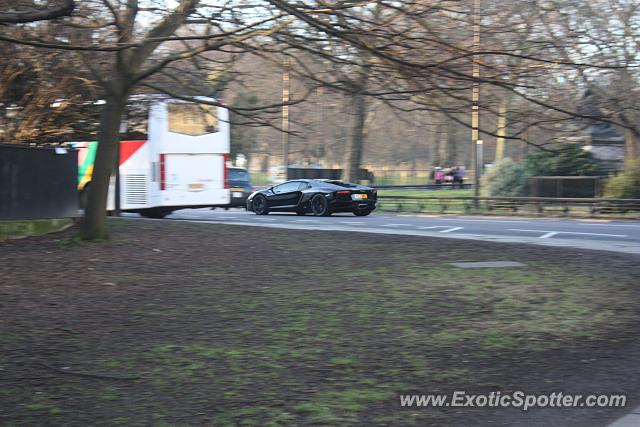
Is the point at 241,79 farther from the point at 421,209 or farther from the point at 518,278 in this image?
the point at 421,209

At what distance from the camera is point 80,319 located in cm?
755

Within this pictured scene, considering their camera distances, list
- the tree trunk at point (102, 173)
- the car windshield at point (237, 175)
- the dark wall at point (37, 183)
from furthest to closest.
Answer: the car windshield at point (237, 175) < the dark wall at point (37, 183) < the tree trunk at point (102, 173)

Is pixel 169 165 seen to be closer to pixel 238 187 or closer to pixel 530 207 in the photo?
pixel 238 187

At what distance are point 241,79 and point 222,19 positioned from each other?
4.63 m

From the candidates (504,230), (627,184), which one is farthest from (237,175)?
(627,184)

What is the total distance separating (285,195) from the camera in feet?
90.5

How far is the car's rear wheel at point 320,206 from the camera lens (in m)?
26.3

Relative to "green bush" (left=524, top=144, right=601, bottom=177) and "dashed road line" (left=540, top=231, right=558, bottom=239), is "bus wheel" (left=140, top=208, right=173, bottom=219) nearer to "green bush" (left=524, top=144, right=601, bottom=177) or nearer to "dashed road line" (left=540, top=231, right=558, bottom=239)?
"dashed road line" (left=540, top=231, right=558, bottom=239)

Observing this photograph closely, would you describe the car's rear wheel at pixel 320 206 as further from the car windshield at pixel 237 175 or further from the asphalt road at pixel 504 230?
the car windshield at pixel 237 175

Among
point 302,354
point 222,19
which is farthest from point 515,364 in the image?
point 222,19

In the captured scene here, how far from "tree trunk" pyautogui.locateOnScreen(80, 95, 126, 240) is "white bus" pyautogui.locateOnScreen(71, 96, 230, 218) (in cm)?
929

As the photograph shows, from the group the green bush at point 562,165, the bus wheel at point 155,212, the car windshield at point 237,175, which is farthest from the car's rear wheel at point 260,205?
the green bush at point 562,165

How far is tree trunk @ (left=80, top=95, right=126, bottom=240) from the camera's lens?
13.0 metres

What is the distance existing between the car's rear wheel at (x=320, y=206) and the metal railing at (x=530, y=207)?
6.24 m
